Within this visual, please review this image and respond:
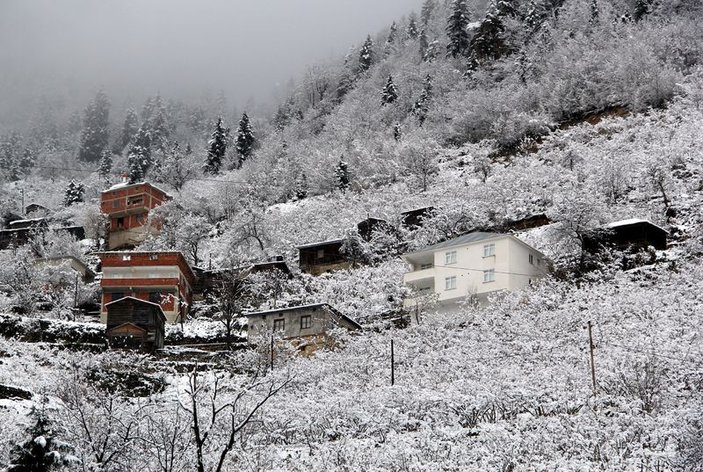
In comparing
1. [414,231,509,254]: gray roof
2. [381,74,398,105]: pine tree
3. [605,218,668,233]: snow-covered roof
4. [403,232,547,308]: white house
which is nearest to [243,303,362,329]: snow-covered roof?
[403,232,547,308]: white house

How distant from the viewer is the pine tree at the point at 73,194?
111 metres

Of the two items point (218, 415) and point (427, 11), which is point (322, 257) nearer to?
point (218, 415)

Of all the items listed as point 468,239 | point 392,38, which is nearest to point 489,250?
point 468,239

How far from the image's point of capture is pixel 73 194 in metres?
113

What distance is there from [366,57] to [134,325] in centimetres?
10610

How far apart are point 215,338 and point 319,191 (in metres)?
42.8

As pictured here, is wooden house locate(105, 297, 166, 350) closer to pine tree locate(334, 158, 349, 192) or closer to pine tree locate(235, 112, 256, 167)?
pine tree locate(334, 158, 349, 192)

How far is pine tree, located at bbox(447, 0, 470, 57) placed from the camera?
122625 millimetres

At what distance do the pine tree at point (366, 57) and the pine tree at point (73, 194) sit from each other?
51.1 metres

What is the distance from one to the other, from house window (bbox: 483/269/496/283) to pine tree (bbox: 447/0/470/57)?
76.1m

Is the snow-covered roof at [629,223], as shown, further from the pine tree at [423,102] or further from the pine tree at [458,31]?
the pine tree at [458,31]

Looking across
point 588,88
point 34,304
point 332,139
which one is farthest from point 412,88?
point 34,304

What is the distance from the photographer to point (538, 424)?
25.2m

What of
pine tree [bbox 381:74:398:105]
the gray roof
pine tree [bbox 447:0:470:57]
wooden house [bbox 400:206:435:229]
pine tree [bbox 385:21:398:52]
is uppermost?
pine tree [bbox 385:21:398:52]
